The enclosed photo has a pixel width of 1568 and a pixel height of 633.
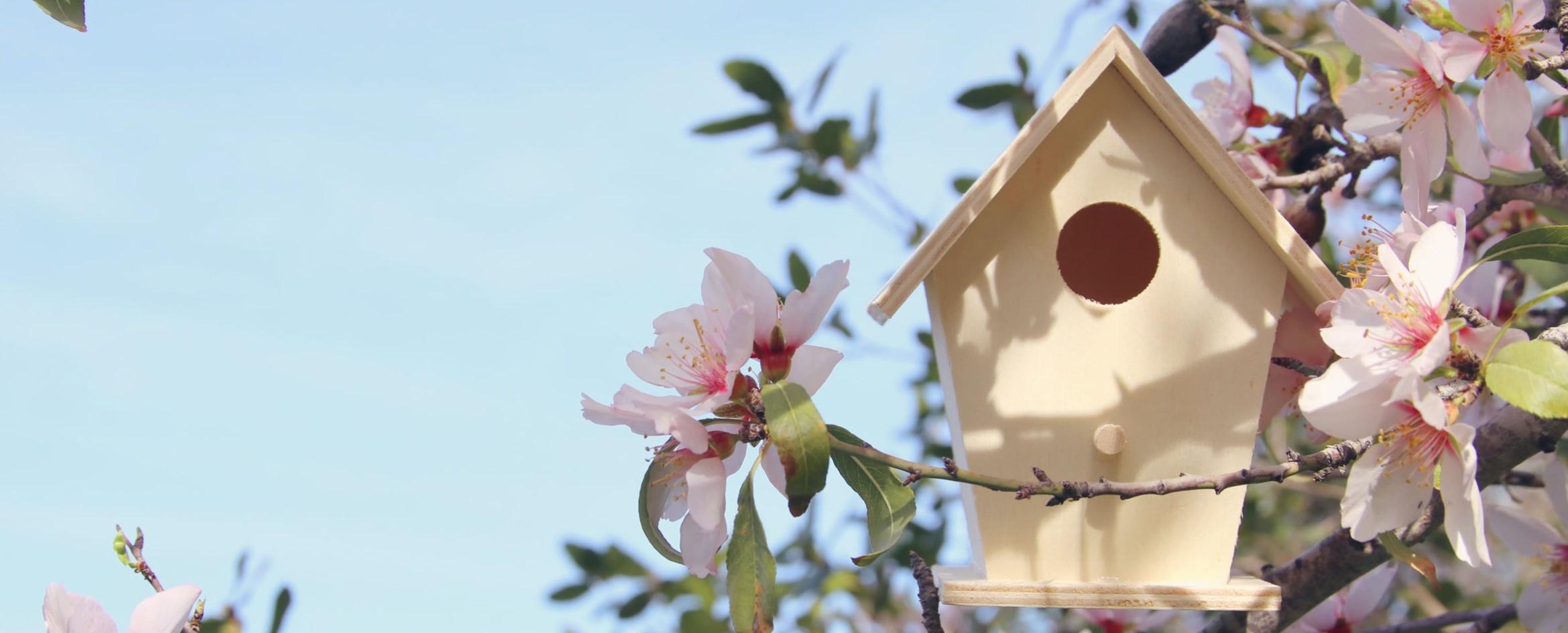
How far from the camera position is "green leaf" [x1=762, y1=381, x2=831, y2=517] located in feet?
3.89

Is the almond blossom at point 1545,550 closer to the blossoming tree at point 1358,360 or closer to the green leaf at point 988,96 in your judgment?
the blossoming tree at point 1358,360

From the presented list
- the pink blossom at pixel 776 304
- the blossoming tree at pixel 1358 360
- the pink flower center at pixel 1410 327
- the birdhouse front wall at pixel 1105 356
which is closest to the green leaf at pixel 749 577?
the blossoming tree at pixel 1358 360

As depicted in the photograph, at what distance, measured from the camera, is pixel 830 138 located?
2984mm

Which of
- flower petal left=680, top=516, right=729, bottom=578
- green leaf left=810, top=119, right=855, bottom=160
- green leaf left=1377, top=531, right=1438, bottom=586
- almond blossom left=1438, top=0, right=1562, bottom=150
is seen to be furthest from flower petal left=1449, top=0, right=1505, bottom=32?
green leaf left=810, top=119, right=855, bottom=160

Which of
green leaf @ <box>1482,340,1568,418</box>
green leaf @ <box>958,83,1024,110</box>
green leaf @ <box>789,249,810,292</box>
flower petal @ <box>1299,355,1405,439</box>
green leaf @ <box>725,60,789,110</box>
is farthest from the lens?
green leaf @ <box>789,249,810,292</box>

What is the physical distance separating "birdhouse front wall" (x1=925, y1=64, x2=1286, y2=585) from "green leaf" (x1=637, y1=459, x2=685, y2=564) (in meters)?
0.43

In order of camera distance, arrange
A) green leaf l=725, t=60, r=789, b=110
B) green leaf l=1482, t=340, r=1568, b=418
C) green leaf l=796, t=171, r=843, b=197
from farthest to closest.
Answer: green leaf l=796, t=171, r=843, b=197 → green leaf l=725, t=60, r=789, b=110 → green leaf l=1482, t=340, r=1568, b=418

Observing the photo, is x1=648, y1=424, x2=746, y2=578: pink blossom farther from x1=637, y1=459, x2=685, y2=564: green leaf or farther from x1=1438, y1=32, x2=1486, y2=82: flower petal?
x1=1438, y1=32, x2=1486, y2=82: flower petal

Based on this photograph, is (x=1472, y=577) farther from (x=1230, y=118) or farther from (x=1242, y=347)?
(x=1242, y=347)

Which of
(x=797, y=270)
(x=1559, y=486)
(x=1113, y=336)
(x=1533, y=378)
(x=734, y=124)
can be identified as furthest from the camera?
(x=797, y=270)

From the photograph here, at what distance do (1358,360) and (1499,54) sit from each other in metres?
0.55

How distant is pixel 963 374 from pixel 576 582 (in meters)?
1.90

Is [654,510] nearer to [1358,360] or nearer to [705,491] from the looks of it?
[705,491]

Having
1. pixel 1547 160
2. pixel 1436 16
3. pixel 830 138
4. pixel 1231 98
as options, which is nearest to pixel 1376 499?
pixel 1436 16
